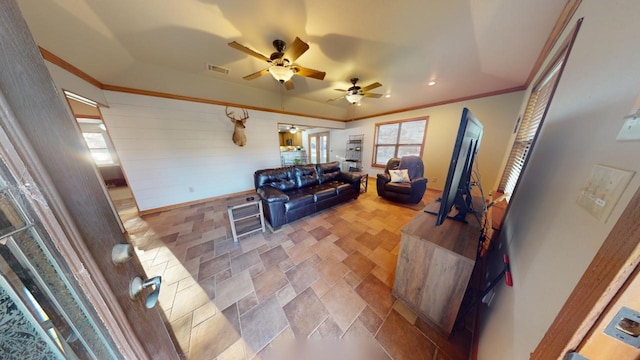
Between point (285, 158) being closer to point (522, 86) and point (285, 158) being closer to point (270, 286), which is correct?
point (270, 286)

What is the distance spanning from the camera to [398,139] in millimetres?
4523

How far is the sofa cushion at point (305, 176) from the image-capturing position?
10.2 ft

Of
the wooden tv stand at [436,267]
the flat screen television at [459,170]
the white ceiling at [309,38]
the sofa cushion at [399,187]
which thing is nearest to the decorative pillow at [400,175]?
the sofa cushion at [399,187]

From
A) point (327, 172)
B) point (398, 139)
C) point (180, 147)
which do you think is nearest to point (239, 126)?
point (180, 147)

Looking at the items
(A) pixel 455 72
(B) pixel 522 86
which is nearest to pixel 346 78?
(A) pixel 455 72

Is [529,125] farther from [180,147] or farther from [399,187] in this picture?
[180,147]

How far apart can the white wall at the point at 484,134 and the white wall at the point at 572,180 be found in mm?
2823

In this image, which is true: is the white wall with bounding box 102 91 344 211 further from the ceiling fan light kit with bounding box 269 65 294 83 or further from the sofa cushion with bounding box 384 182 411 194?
the sofa cushion with bounding box 384 182 411 194

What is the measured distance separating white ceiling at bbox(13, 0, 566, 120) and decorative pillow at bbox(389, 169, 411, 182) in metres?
1.75

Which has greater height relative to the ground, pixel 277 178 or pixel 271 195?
pixel 277 178

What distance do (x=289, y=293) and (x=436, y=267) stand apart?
124 cm

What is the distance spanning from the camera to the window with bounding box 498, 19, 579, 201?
4.24 ft

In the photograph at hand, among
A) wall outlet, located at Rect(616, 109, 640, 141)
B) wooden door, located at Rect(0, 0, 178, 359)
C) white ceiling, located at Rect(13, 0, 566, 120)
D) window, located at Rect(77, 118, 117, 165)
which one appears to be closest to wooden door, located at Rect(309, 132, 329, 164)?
white ceiling, located at Rect(13, 0, 566, 120)

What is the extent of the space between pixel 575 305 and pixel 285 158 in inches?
249
